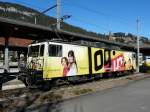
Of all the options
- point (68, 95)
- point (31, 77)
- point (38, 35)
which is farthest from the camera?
point (38, 35)

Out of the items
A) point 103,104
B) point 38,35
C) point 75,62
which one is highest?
point 38,35

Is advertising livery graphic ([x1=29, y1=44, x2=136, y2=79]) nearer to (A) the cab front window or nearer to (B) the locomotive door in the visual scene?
(B) the locomotive door

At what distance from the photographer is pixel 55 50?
18266 millimetres

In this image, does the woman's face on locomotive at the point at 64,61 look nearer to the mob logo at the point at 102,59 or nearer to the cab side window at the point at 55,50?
the cab side window at the point at 55,50

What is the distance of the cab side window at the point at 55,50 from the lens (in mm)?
17895

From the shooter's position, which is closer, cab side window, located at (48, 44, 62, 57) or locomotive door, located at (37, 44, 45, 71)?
locomotive door, located at (37, 44, 45, 71)

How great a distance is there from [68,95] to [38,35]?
12056 mm

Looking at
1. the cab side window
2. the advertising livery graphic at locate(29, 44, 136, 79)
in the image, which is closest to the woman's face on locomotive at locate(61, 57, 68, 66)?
the advertising livery graphic at locate(29, 44, 136, 79)

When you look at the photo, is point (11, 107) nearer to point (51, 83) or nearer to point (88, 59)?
point (51, 83)

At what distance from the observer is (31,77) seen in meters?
17.5

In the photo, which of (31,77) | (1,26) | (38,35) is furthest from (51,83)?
(38,35)

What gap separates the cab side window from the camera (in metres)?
17.9

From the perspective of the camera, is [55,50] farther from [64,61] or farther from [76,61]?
[76,61]

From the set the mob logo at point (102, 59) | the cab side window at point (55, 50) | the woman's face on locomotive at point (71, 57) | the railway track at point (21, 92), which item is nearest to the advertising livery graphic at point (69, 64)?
the woman's face on locomotive at point (71, 57)
